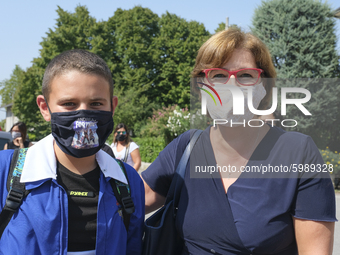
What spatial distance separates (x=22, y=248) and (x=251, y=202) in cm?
122

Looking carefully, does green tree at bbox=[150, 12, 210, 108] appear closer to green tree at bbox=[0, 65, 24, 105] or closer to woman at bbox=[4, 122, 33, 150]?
woman at bbox=[4, 122, 33, 150]

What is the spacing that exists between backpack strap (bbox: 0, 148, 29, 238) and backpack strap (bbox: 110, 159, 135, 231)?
49 cm

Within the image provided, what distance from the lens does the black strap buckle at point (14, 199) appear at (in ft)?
5.42

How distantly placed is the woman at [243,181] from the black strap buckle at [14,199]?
83cm

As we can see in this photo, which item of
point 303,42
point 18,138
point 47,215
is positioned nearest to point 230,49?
point 47,215

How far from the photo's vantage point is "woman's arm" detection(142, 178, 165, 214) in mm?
2248

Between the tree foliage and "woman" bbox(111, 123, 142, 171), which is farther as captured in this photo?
the tree foliage

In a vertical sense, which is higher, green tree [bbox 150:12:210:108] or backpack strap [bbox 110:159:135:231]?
green tree [bbox 150:12:210:108]

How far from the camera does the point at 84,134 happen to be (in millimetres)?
1910

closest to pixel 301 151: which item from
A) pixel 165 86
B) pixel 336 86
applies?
pixel 336 86

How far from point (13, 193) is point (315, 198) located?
1546 millimetres

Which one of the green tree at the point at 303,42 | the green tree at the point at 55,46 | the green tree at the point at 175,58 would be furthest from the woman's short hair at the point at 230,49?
the green tree at the point at 175,58

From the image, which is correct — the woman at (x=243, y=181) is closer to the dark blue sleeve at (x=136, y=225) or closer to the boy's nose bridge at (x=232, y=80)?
the boy's nose bridge at (x=232, y=80)

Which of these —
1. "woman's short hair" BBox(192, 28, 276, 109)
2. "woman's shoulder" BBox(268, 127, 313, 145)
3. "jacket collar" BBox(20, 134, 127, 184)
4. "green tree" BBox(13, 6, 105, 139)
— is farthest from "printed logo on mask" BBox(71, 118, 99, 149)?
"green tree" BBox(13, 6, 105, 139)
